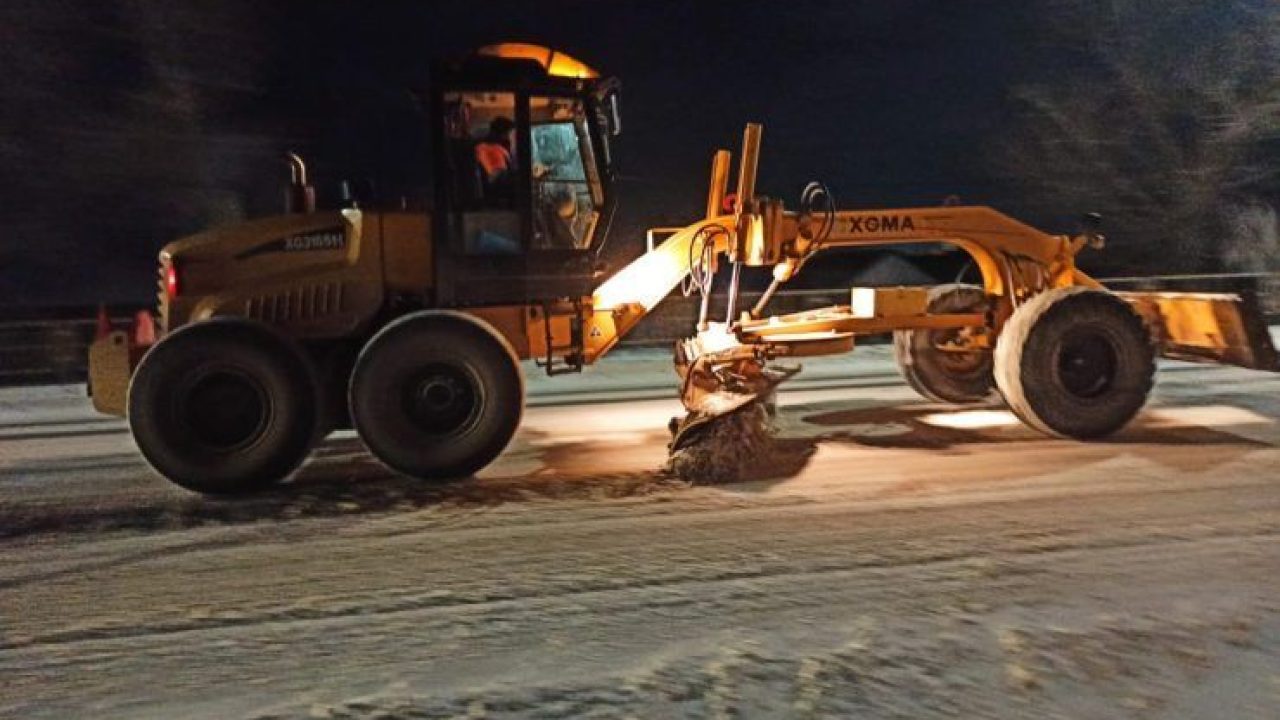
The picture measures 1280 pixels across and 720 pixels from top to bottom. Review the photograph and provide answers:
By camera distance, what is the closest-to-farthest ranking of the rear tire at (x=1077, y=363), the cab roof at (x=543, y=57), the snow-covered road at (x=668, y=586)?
the snow-covered road at (x=668, y=586)
the cab roof at (x=543, y=57)
the rear tire at (x=1077, y=363)

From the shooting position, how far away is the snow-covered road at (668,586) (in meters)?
Answer: 4.70

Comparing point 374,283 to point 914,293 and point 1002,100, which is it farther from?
point 1002,100

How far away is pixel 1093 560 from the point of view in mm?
6242

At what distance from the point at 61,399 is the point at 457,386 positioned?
719cm

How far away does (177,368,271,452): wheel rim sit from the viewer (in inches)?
322

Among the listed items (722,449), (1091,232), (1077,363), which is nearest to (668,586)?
(722,449)

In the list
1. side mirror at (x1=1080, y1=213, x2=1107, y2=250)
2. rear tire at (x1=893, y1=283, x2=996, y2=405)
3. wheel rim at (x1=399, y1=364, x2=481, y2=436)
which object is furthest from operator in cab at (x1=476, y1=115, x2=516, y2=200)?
side mirror at (x1=1080, y1=213, x2=1107, y2=250)

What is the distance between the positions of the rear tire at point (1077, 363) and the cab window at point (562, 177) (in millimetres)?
3362

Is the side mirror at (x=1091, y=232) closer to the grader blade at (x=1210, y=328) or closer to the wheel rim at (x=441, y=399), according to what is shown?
the grader blade at (x=1210, y=328)

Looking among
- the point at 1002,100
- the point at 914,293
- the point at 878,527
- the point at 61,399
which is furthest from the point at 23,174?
the point at 1002,100

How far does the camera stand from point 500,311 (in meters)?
8.82

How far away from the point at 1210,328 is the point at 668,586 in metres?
5.84

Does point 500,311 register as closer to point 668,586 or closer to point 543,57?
point 543,57

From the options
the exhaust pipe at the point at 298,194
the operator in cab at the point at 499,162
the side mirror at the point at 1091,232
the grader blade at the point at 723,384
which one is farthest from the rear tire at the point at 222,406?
the side mirror at the point at 1091,232
